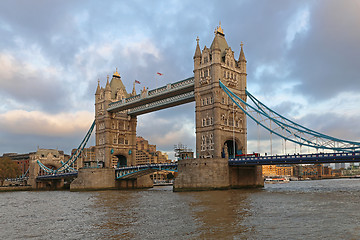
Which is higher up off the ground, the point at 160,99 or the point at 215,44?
the point at 215,44

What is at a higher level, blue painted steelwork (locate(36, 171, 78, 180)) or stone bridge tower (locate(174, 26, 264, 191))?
stone bridge tower (locate(174, 26, 264, 191))

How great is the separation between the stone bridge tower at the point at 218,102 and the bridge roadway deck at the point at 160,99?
479 centimetres

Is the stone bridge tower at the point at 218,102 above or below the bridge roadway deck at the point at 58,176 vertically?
above

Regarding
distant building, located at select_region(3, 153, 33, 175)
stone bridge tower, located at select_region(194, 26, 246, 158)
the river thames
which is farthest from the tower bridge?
distant building, located at select_region(3, 153, 33, 175)

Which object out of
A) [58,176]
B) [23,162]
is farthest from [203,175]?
[23,162]

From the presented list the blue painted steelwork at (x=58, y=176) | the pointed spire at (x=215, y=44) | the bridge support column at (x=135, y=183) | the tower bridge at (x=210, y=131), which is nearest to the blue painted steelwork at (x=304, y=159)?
the tower bridge at (x=210, y=131)

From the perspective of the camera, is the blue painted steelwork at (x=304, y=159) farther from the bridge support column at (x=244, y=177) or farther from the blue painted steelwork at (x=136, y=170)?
the blue painted steelwork at (x=136, y=170)

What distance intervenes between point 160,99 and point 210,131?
19.7 metres

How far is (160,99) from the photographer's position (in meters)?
83.6

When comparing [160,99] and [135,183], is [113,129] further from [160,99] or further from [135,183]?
[160,99]

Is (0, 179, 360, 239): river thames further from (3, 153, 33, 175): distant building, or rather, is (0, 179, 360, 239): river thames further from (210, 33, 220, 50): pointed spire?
(3, 153, 33, 175): distant building

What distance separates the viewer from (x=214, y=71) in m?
67.9

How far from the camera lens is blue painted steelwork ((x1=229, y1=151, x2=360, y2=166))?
176 feet

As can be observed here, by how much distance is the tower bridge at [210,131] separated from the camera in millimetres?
60219
